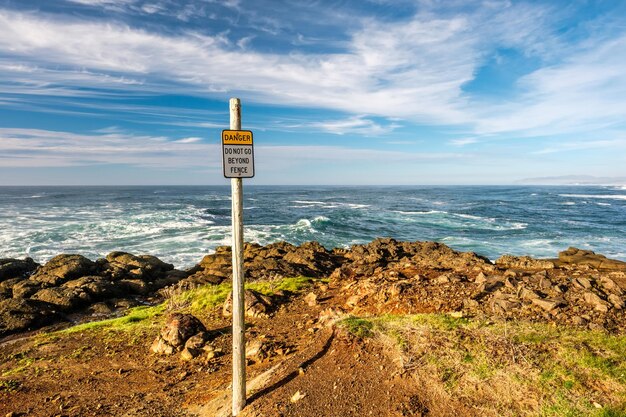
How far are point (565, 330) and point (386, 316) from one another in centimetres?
318

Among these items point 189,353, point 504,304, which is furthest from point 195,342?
point 504,304

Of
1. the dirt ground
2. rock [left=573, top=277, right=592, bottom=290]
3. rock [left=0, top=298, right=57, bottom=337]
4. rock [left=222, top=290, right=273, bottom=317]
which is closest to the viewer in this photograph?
the dirt ground

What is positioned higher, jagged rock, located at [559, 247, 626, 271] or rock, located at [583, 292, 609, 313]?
rock, located at [583, 292, 609, 313]

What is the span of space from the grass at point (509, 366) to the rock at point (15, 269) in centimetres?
2026

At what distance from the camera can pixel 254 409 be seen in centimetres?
515

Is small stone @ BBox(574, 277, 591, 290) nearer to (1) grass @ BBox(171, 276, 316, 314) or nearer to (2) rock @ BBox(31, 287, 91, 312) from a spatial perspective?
(1) grass @ BBox(171, 276, 316, 314)

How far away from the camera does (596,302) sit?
7.41 metres

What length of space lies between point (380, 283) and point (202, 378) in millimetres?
4918

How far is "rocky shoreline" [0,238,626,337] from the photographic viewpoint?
7.57 m

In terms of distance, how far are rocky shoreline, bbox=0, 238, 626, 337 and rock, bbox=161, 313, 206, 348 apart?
12.5 feet

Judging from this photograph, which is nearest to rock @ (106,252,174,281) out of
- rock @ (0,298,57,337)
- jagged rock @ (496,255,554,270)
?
rock @ (0,298,57,337)

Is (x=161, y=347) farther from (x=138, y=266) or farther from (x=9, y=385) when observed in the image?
(x=138, y=266)

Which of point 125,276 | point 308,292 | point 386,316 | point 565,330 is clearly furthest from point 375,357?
point 125,276

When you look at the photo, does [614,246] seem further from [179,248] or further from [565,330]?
[179,248]
